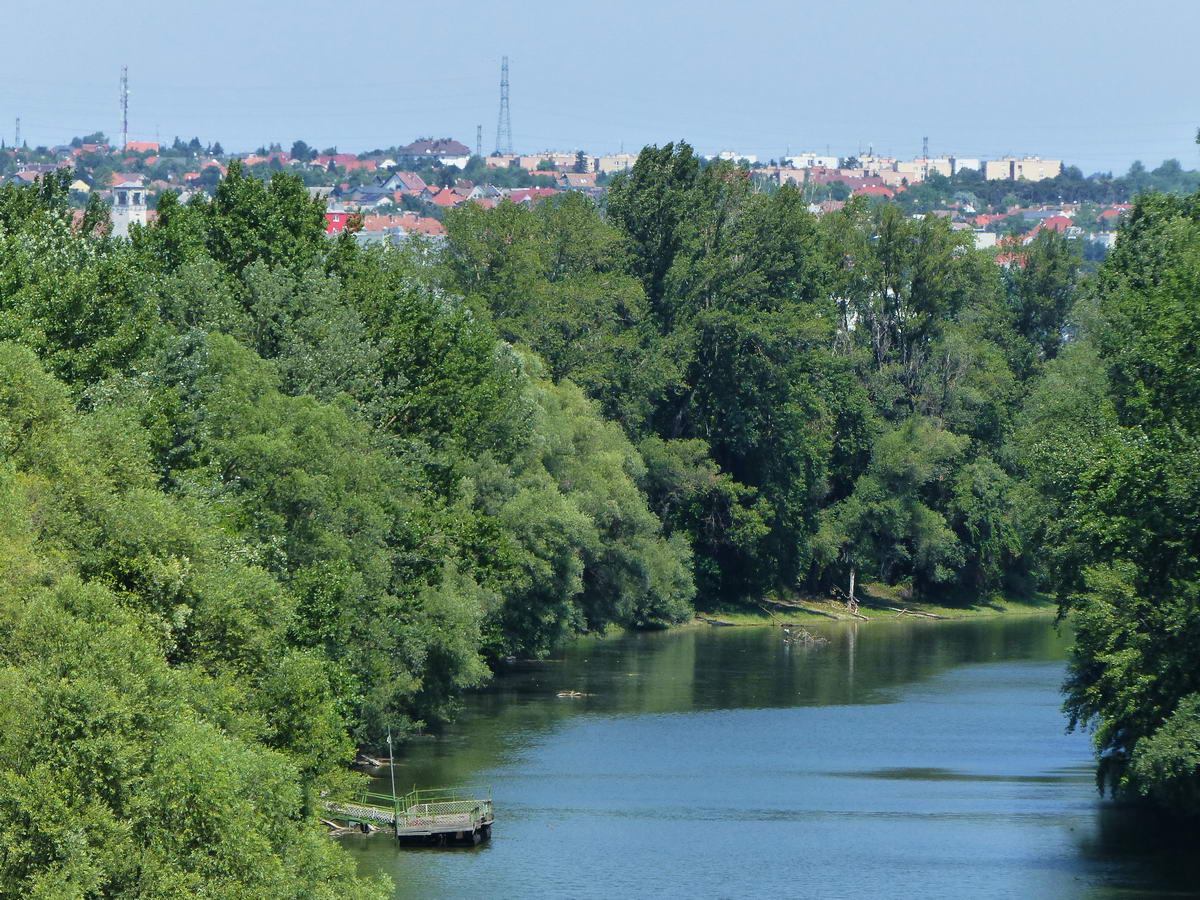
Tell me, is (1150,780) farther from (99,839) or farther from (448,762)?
(99,839)

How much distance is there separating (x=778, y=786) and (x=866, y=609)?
1901 inches

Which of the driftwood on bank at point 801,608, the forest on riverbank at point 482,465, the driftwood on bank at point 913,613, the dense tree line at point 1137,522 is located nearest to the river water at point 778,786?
the forest on riverbank at point 482,465

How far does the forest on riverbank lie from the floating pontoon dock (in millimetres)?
3452

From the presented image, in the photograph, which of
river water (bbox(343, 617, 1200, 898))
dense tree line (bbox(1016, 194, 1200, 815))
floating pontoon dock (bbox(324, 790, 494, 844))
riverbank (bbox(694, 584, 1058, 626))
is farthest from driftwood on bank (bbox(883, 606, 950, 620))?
floating pontoon dock (bbox(324, 790, 494, 844))

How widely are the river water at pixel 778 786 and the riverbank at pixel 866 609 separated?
49.2 feet

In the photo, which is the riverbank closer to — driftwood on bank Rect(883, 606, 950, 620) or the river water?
driftwood on bank Rect(883, 606, 950, 620)

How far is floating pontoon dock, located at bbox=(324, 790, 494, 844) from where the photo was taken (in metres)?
48.2

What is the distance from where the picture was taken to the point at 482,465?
69.1 m

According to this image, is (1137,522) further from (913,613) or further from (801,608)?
(913,613)

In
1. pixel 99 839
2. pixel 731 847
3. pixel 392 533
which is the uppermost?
pixel 392 533

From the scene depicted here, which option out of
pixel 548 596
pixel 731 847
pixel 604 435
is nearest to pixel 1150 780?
pixel 731 847

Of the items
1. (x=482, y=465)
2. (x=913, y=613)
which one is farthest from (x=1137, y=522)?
(x=913, y=613)

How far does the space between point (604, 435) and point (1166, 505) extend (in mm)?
43485

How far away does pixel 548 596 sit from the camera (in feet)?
234
